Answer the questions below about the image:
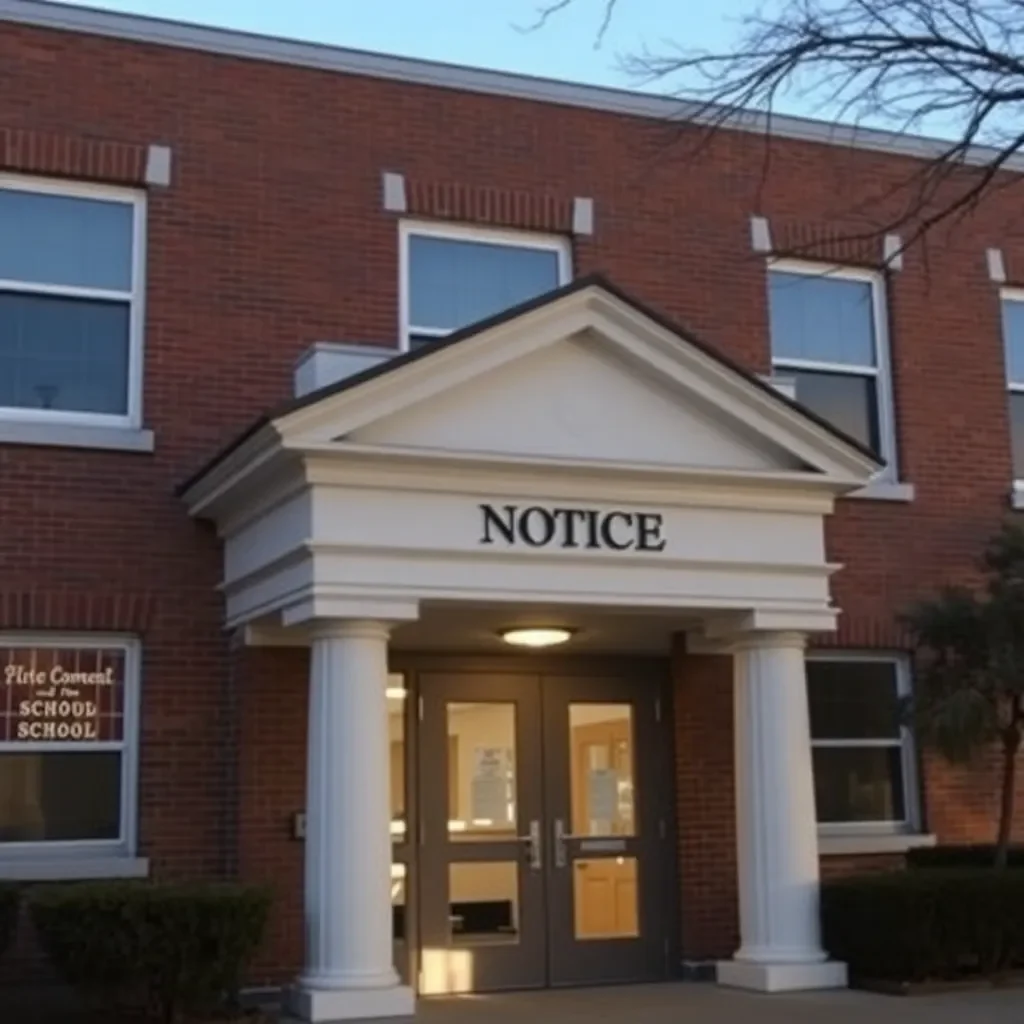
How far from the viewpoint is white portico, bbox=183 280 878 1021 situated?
1079 cm

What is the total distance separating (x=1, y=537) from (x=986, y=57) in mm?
7441

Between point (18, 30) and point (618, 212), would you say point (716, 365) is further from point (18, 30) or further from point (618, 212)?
point (18, 30)

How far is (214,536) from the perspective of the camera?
1259 cm

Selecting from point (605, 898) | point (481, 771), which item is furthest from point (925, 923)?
point (481, 771)

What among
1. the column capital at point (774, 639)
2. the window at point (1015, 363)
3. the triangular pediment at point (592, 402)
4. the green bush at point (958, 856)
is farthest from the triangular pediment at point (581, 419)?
the window at point (1015, 363)

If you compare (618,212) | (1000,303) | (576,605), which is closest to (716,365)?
(576,605)

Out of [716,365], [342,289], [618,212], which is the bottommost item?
[716,365]

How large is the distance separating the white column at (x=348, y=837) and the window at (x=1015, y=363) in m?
7.20

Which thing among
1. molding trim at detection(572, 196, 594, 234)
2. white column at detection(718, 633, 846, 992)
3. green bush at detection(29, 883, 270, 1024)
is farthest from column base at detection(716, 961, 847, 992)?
molding trim at detection(572, 196, 594, 234)

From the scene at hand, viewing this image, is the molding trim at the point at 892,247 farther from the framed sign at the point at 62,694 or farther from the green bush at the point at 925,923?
the framed sign at the point at 62,694

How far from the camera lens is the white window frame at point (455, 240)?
13578mm

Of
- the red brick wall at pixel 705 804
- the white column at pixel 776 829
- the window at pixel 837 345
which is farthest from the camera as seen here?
the window at pixel 837 345

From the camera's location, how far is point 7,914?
10.9m

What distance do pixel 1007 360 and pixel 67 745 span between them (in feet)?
29.8
